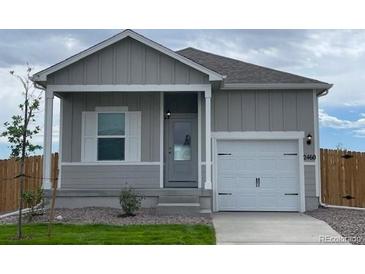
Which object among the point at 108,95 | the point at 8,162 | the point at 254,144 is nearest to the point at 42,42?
the point at 108,95

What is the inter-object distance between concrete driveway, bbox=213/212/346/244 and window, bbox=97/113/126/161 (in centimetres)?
354

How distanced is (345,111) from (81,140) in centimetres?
871

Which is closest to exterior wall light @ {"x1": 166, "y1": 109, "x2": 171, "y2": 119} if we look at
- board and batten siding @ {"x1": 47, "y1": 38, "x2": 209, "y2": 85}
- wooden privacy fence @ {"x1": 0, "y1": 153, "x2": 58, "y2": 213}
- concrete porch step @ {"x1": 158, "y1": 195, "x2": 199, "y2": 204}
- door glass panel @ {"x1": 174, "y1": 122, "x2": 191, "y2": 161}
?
door glass panel @ {"x1": 174, "y1": 122, "x2": 191, "y2": 161}

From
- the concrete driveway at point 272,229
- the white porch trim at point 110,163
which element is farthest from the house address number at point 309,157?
the white porch trim at point 110,163

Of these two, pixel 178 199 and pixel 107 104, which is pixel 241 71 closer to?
pixel 107 104

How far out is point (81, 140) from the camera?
12656mm

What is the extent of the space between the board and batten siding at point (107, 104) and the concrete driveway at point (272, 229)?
3.10m

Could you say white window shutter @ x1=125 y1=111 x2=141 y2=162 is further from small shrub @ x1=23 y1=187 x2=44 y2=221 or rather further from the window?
small shrub @ x1=23 y1=187 x2=44 y2=221

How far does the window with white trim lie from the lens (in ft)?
41.2

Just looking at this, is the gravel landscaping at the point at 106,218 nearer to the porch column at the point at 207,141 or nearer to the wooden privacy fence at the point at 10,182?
the porch column at the point at 207,141

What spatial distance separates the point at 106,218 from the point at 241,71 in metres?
6.89

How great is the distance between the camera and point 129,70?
11.6 metres
